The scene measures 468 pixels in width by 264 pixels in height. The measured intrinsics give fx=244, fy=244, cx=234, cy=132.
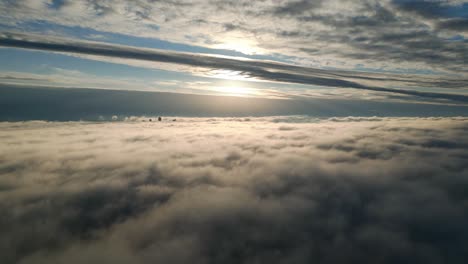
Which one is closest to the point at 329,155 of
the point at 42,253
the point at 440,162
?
the point at 440,162

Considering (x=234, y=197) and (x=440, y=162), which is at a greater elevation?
(x=440, y=162)

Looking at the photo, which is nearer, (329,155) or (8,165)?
(8,165)

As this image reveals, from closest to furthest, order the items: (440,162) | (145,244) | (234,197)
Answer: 1. (145,244)
2. (234,197)
3. (440,162)

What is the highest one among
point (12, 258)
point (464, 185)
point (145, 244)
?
point (464, 185)

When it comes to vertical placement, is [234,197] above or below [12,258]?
above

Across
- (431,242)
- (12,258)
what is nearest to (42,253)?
(12,258)

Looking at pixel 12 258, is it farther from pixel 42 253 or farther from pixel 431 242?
pixel 431 242

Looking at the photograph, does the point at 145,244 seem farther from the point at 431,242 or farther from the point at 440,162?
the point at 440,162

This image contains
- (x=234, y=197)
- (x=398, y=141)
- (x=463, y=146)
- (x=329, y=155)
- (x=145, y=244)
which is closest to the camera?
(x=145, y=244)

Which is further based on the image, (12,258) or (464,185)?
(464,185)
